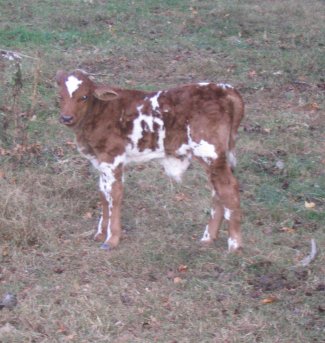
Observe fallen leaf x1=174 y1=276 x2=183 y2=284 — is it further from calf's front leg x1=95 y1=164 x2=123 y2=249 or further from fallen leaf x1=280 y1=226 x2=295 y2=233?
fallen leaf x1=280 y1=226 x2=295 y2=233

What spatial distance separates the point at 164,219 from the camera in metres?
7.25

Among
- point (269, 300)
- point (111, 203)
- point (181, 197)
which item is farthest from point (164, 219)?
point (269, 300)

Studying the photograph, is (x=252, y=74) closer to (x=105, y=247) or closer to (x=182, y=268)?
(x=105, y=247)

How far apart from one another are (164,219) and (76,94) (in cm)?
146

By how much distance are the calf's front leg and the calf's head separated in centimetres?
51

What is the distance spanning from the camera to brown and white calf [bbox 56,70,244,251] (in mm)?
6445

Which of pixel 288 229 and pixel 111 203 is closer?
pixel 111 203

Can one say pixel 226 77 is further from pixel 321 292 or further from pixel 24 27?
pixel 321 292

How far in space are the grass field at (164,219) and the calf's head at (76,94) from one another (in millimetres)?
865

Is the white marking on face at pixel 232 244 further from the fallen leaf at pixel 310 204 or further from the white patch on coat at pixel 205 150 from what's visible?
→ the fallen leaf at pixel 310 204

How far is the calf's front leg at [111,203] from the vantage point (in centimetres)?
675

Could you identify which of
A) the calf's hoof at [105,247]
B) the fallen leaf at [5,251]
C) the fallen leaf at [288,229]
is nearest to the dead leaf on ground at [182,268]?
the calf's hoof at [105,247]

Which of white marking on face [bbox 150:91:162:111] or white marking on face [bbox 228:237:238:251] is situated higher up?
white marking on face [bbox 150:91:162:111]

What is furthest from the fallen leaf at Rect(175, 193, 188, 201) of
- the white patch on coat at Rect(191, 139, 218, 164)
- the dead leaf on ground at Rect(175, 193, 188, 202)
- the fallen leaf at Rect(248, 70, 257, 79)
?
the fallen leaf at Rect(248, 70, 257, 79)
